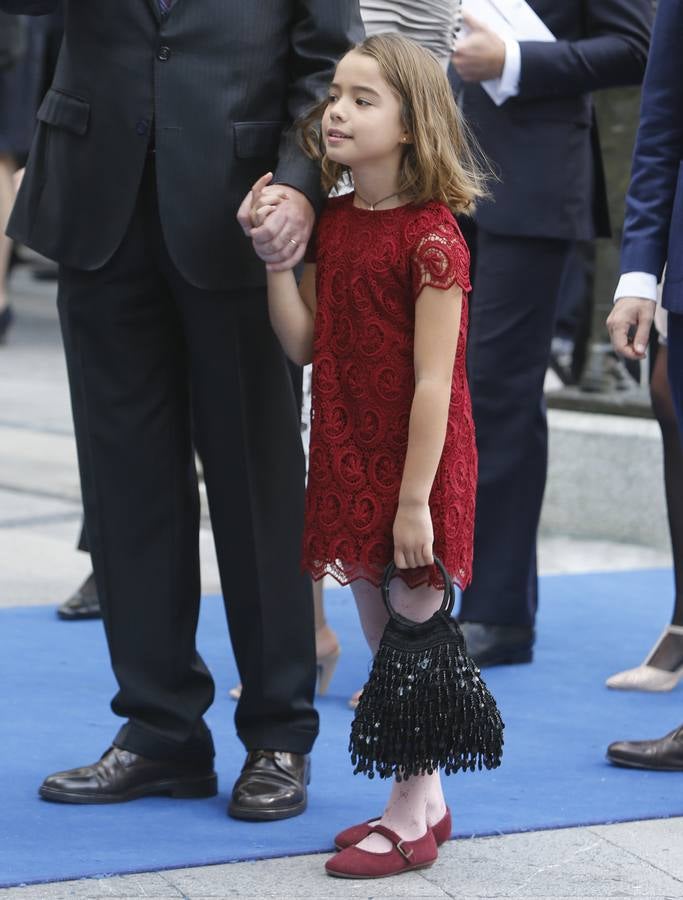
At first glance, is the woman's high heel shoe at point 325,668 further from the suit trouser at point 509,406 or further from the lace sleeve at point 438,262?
the lace sleeve at point 438,262

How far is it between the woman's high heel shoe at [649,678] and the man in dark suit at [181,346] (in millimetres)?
1213

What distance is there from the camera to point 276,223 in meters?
3.02

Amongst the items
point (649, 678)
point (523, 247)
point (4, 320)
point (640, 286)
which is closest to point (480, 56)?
point (523, 247)

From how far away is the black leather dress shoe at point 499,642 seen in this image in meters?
4.59

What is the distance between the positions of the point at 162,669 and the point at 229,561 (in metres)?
0.25

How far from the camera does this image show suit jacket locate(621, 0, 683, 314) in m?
3.37

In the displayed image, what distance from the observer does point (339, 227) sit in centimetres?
309

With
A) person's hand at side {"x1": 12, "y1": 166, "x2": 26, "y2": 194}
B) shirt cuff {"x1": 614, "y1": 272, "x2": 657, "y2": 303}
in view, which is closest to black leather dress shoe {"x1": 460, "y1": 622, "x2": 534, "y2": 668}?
shirt cuff {"x1": 614, "y1": 272, "x2": 657, "y2": 303}

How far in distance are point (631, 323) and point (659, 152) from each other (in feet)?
1.07

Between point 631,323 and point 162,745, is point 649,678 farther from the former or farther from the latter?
point 162,745

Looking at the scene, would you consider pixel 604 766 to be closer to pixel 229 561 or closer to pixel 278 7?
pixel 229 561

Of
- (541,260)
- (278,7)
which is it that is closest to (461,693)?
(278,7)

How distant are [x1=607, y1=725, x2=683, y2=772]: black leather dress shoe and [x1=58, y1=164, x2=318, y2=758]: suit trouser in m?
0.71

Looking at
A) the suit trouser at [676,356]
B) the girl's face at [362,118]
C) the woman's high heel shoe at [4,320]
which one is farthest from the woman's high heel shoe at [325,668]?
the woman's high heel shoe at [4,320]
